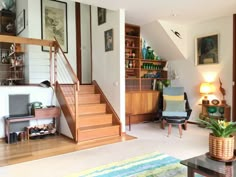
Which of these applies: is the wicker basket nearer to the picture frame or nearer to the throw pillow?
the throw pillow

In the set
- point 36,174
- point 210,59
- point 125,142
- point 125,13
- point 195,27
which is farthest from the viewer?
point 195,27

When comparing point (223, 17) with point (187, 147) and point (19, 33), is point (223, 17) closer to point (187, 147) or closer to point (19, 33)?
point (187, 147)

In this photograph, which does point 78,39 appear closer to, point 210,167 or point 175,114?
point 175,114

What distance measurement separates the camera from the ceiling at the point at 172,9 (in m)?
4.14

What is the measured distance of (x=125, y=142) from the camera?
401 cm

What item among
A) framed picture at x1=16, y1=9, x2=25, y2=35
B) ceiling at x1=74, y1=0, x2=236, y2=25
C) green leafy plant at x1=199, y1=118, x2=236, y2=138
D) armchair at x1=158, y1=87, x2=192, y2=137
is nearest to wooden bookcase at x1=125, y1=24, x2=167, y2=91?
ceiling at x1=74, y1=0, x2=236, y2=25

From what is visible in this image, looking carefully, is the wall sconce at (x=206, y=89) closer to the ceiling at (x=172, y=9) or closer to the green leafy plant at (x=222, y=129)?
the ceiling at (x=172, y=9)

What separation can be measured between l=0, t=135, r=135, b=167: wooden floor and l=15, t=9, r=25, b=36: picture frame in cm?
340

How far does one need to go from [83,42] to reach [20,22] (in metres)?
1.92

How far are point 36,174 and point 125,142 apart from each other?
1.81 metres

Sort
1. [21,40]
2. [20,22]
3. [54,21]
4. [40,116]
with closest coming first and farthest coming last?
[40,116] < [21,40] < [54,21] < [20,22]

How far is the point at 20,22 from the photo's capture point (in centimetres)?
612

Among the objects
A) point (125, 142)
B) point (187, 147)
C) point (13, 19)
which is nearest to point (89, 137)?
point (125, 142)

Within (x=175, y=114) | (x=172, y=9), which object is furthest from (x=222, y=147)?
(x=172, y=9)
